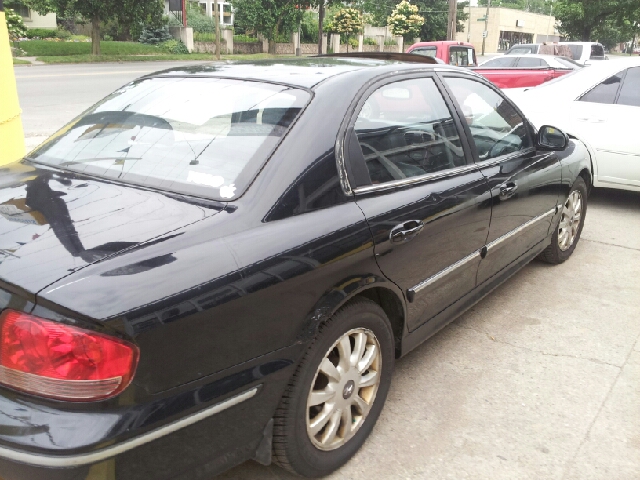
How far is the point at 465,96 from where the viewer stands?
11.5ft

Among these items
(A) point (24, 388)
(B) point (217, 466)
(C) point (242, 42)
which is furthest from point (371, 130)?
(C) point (242, 42)

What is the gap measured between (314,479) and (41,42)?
39.7m

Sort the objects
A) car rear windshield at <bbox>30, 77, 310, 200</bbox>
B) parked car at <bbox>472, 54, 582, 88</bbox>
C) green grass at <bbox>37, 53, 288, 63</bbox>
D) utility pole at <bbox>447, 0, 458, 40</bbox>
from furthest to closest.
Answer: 1. green grass at <bbox>37, 53, 288, 63</bbox>
2. utility pole at <bbox>447, 0, 458, 40</bbox>
3. parked car at <bbox>472, 54, 582, 88</bbox>
4. car rear windshield at <bbox>30, 77, 310, 200</bbox>

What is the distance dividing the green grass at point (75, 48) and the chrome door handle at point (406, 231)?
3725 cm

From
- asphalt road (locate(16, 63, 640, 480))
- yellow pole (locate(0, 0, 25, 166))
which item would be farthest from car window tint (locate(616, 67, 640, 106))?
yellow pole (locate(0, 0, 25, 166))

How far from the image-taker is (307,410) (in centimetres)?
226

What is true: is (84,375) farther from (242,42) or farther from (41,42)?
(242,42)

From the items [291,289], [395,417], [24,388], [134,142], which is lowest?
[395,417]

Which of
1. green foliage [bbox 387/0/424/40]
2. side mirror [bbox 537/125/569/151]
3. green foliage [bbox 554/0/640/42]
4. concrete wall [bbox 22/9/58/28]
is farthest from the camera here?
green foliage [bbox 387/0/424/40]

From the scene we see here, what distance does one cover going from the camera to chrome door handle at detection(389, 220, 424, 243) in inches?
103

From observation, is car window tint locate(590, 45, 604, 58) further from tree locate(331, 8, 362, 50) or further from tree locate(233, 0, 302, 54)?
tree locate(331, 8, 362, 50)

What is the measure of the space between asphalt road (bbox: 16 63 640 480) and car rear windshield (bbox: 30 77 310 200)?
1.22 metres

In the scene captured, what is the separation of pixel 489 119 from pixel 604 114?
350cm

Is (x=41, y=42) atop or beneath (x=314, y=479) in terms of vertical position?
atop
